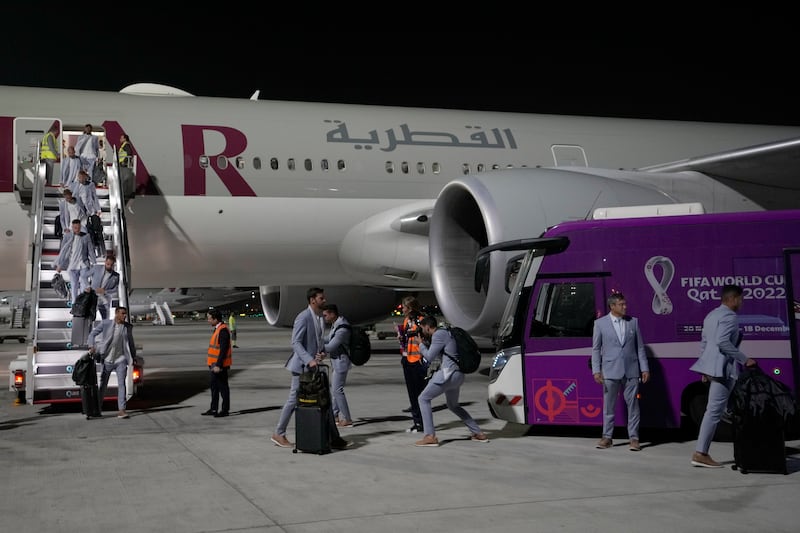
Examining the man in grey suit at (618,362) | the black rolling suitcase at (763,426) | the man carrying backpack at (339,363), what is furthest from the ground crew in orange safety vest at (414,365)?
the black rolling suitcase at (763,426)

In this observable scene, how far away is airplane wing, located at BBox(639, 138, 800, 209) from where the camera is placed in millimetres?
11312

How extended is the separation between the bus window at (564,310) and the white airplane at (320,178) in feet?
9.26

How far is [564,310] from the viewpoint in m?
8.76

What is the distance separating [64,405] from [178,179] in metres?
4.30

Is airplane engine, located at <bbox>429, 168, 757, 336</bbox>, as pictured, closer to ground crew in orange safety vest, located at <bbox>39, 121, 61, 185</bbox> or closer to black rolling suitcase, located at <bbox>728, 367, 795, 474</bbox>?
black rolling suitcase, located at <bbox>728, 367, 795, 474</bbox>

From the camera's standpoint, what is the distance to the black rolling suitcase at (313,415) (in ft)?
25.6

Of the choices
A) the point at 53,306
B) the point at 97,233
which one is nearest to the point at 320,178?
the point at 97,233

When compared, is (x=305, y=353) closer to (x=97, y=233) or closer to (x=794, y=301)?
(x=794, y=301)

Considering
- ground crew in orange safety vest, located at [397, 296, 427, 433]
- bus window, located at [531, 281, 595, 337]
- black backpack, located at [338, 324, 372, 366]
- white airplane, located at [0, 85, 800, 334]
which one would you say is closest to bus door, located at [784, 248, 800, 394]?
bus window, located at [531, 281, 595, 337]

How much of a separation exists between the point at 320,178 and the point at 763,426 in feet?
32.0

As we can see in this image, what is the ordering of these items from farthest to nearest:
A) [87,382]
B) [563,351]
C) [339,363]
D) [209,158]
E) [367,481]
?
[209,158]
[87,382]
[339,363]
[563,351]
[367,481]

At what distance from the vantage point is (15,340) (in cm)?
3409

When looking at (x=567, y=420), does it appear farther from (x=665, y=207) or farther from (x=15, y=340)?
(x=15, y=340)

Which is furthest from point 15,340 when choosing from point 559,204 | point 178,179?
point 559,204
